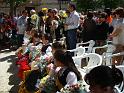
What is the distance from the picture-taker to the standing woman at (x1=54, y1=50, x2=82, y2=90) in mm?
5102

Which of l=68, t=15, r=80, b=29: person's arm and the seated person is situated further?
l=68, t=15, r=80, b=29: person's arm

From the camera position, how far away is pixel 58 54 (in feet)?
17.3

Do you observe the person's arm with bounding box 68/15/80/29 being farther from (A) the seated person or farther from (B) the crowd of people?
(A) the seated person

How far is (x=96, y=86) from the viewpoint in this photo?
2900mm

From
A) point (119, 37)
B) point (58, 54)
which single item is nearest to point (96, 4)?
point (119, 37)

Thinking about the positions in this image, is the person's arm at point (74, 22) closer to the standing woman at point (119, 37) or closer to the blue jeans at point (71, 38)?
the blue jeans at point (71, 38)

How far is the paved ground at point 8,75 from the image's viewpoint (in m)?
9.23

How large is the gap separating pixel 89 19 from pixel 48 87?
6063 mm

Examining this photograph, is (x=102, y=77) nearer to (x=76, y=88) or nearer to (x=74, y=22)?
(x=76, y=88)

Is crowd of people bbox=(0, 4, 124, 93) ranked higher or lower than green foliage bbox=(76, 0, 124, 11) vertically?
higher

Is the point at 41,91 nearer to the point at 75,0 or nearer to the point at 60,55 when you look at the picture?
the point at 60,55

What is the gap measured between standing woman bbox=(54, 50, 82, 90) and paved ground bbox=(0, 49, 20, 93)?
3.80 m

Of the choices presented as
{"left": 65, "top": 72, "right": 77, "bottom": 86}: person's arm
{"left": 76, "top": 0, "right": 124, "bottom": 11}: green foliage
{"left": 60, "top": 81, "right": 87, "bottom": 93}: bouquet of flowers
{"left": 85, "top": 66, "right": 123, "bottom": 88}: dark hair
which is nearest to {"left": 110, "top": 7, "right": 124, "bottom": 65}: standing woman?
{"left": 65, "top": 72, "right": 77, "bottom": 86}: person's arm

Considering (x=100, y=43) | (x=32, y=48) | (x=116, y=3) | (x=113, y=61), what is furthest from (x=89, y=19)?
(x=116, y=3)
